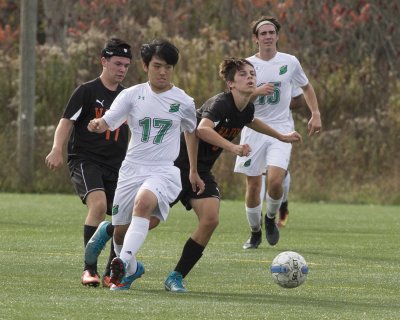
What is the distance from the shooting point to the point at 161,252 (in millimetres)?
12484

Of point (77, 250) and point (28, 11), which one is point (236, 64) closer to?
point (77, 250)

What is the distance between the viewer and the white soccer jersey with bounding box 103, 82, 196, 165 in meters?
9.38

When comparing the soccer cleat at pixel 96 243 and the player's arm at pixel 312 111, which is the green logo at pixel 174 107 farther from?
Result: the player's arm at pixel 312 111

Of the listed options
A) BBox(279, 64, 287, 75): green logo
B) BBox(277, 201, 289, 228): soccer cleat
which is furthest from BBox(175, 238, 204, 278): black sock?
BBox(277, 201, 289, 228): soccer cleat

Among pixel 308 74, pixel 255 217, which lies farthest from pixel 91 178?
pixel 308 74

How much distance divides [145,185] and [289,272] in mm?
1193

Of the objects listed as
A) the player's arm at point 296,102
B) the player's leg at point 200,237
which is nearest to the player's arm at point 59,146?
the player's leg at point 200,237

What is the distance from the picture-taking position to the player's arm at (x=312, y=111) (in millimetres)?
12812

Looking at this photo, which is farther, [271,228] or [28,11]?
[28,11]

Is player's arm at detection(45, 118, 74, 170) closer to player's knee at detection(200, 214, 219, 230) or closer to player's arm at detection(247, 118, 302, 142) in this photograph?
player's knee at detection(200, 214, 219, 230)

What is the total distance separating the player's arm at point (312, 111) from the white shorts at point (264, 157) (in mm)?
330

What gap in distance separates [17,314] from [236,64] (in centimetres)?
307

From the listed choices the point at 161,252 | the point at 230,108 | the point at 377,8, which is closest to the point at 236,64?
the point at 230,108

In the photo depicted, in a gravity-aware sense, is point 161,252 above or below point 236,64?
below
